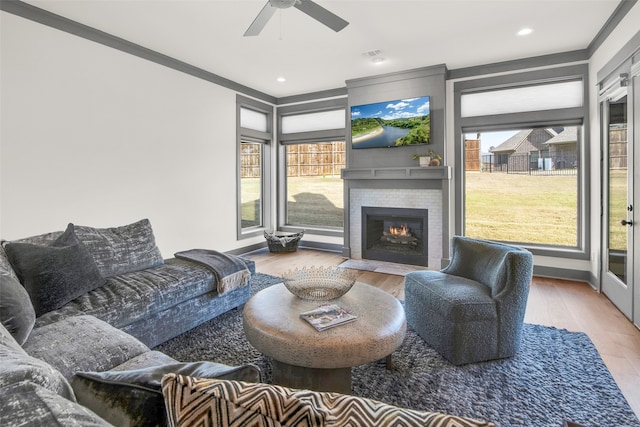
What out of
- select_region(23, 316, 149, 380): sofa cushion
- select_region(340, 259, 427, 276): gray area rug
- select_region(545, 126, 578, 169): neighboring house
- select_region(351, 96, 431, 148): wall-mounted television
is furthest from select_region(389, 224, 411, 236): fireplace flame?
select_region(23, 316, 149, 380): sofa cushion

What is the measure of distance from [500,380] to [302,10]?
2.97 metres

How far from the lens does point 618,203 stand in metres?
3.36

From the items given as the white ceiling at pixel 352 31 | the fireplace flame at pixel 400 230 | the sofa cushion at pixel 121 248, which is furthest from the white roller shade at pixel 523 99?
the sofa cushion at pixel 121 248

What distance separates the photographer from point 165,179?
4.43m

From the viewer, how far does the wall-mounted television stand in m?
4.86

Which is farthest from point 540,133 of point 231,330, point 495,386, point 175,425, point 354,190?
point 175,425

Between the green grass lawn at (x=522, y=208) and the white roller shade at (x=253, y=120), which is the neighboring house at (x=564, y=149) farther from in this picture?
the white roller shade at (x=253, y=120)

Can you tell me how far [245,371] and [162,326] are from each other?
1.99m

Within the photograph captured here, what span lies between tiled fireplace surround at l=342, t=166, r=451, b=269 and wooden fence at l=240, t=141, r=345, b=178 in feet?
2.13

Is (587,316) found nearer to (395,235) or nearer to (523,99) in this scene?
(395,235)

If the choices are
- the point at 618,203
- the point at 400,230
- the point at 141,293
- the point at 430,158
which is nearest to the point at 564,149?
the point at 618,203

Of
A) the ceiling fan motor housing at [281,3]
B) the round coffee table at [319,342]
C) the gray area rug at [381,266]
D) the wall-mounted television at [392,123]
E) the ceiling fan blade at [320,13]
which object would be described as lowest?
the gray area rug at [381,266]

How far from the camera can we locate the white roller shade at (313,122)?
5898mm

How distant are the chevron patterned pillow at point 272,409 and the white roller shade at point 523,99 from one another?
4927 mm
